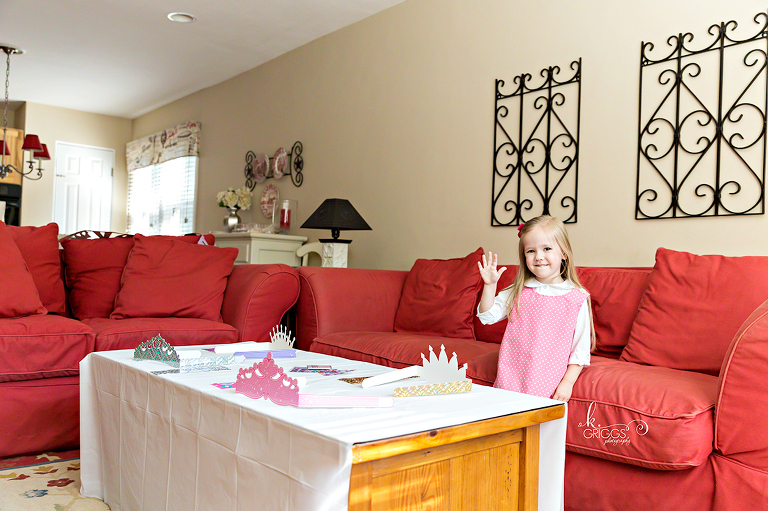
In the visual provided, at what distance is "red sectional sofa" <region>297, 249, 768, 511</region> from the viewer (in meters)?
1.58

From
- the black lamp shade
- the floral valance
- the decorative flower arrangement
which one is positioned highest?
the floral valance

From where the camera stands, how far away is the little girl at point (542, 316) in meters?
1.86

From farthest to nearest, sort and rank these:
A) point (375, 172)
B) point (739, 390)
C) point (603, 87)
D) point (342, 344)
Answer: point (375, 172), point (603, 87), point (342, 344), point (739, 390)

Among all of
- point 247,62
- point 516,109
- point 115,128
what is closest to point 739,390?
point 516,109

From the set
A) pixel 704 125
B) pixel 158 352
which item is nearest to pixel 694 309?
pixel 704 125

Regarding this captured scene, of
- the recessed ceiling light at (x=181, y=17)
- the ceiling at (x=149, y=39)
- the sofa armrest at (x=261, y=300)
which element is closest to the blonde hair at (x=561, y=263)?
the sofa armrest at (x=261, y=300)

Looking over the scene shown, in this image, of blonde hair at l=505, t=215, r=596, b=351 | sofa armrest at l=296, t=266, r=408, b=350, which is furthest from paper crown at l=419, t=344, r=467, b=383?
sofa armrest at l=296, t=266, r=408, b=350

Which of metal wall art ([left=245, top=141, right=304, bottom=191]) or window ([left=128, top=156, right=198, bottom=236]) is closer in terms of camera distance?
metal wall art ([left=245, top=141, right=304, bottom=191])

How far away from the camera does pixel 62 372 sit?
2.42 m

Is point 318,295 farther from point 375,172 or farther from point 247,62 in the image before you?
point 247,62

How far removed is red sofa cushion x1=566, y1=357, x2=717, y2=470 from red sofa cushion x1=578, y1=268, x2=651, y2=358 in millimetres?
468

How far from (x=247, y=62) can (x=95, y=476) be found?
4.23 metres

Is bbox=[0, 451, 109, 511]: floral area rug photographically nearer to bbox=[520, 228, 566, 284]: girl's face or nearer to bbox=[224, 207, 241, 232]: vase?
bbox=[520, 228, 566, 284]: girl's face

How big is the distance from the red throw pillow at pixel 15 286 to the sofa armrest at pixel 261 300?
2.85 feet
